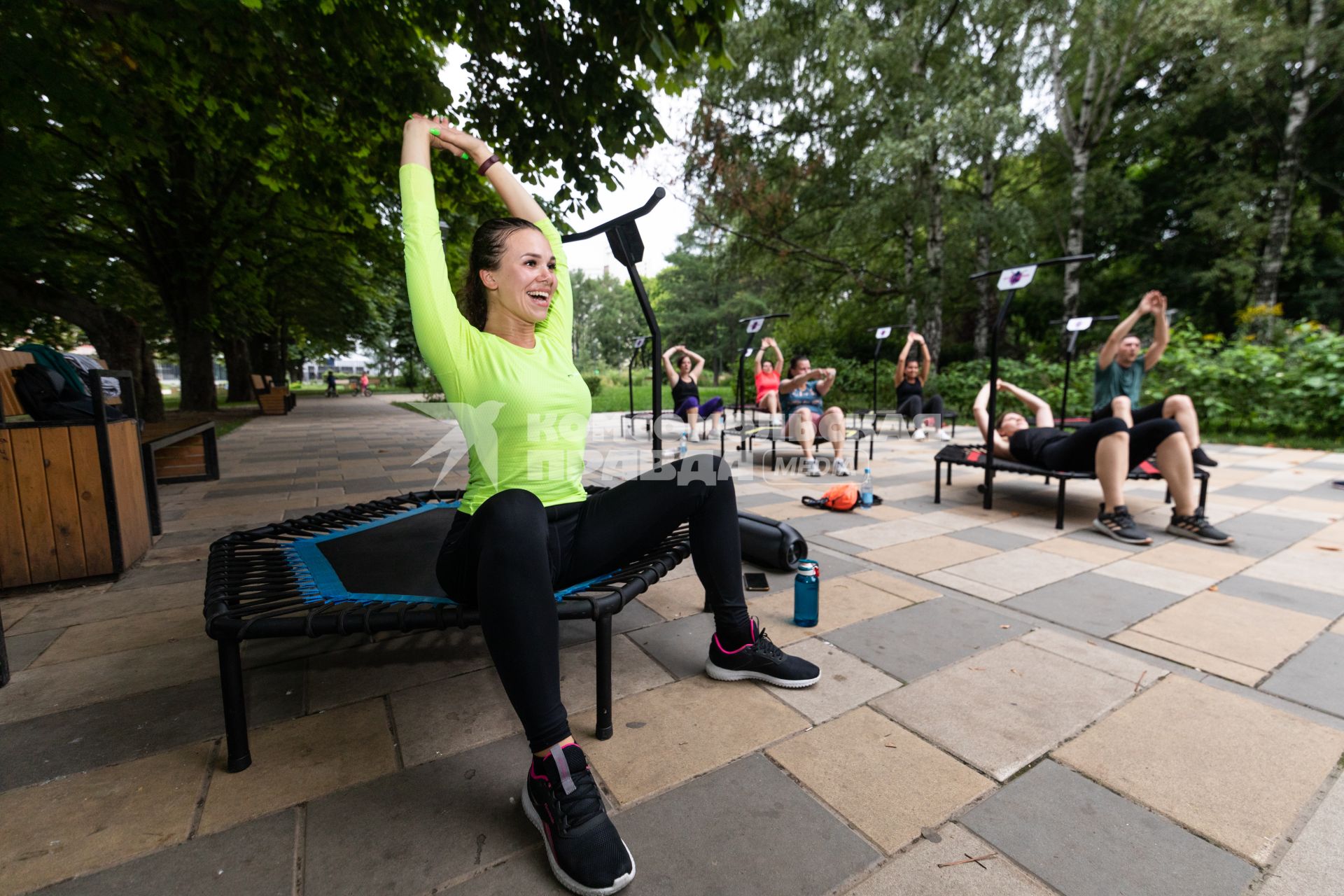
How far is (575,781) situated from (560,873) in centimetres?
16

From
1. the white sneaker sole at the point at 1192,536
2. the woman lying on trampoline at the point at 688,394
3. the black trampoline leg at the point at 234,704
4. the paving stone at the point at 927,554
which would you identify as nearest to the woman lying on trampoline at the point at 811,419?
the woman lying on trampoline at the point at 688,394

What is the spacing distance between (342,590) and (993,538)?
3.46m

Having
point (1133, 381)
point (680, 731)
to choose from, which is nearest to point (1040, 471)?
point (1133, 381)

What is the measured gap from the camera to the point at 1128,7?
9953mm

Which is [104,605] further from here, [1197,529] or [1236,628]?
[1197,529]

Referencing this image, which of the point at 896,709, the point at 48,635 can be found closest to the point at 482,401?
the point at 896,709

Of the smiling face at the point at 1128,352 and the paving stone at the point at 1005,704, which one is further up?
the smiling face at the point at 1128,352

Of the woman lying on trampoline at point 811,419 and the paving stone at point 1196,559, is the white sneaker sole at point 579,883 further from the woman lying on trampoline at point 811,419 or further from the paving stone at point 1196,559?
the woman lying on trampoline at point 811,419

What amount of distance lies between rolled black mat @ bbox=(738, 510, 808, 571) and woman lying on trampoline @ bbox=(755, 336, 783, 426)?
414cm

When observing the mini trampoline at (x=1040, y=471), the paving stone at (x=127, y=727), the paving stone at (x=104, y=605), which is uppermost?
the mini trampoline at (x=1040, y=471)

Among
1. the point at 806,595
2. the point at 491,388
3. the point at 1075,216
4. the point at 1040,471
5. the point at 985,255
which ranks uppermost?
the point at 1075,216

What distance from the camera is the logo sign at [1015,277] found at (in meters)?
3.86

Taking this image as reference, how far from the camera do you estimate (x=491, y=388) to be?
1521mm

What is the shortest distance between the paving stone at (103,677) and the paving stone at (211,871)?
0.89 meters
